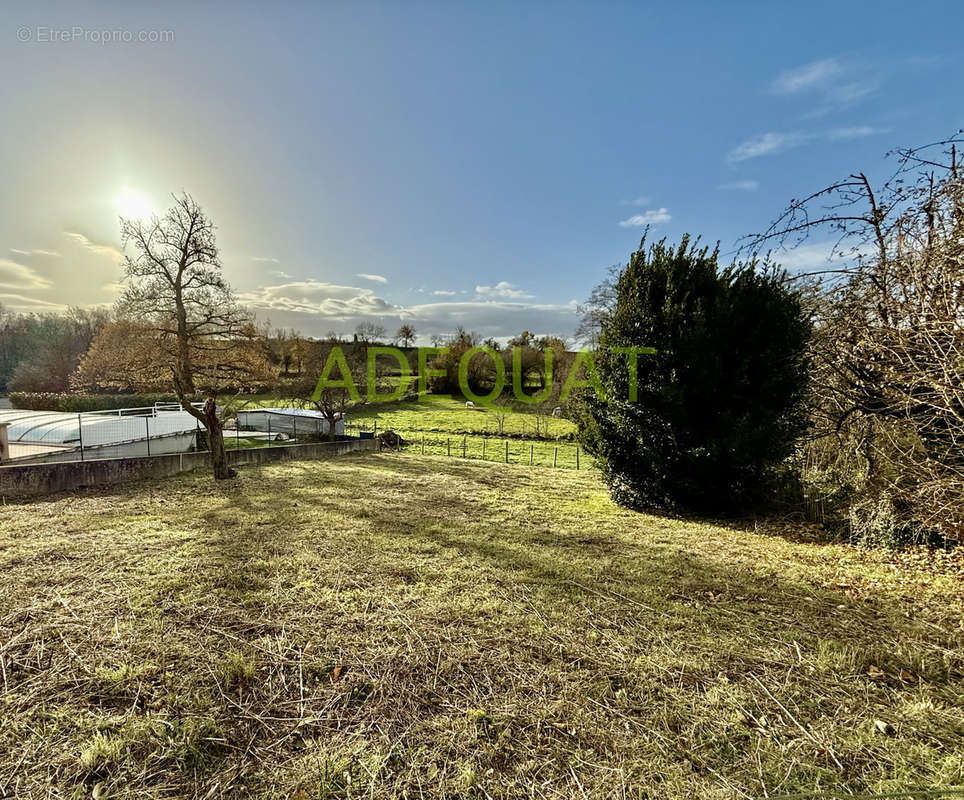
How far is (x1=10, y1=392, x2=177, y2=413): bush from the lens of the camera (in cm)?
2272

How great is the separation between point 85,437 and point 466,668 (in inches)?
534

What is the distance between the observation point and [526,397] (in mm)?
32219

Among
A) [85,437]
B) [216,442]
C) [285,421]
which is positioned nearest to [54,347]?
[285,421]

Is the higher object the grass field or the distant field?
the grass field

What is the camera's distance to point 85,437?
11078 millimetres

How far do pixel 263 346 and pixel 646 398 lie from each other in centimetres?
998

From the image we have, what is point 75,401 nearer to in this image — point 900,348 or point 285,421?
point 285,421

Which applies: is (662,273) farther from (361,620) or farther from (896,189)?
(361,620)

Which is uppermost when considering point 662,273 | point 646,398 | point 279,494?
point 662,273

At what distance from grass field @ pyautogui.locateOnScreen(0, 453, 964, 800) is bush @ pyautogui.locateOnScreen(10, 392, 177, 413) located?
23137 millimetres

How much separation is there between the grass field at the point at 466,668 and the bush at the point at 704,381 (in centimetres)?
173

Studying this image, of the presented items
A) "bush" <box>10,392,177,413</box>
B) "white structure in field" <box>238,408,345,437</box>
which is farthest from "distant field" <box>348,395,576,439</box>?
"bush" <box>10,392,177,413</box>

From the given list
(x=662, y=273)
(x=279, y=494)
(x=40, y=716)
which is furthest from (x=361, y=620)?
(x=662, y=273)

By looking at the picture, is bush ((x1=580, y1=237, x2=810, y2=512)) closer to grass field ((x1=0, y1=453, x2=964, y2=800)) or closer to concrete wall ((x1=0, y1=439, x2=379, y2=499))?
grass field ((x1=0, y1=453, x2=964, y2=800))
